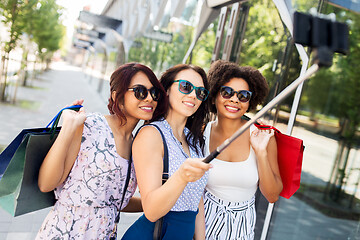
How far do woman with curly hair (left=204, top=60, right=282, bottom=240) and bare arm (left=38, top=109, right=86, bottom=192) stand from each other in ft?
2.84

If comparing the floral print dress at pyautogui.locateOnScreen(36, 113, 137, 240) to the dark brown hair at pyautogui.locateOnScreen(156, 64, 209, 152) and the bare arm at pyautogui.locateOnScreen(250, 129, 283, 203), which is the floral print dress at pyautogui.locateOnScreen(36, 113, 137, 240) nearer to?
the dark brown hair at pyautogui.locateOnScreen(156, 64, 209, 152)

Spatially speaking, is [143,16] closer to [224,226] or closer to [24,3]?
[24,3]

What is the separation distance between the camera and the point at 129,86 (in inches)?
81.6

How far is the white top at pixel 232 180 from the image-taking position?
233 centimetres

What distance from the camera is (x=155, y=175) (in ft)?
5.75

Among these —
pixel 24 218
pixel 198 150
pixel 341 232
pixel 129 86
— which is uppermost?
pixel 129 86

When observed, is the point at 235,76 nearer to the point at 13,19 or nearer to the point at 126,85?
the point at 126,85

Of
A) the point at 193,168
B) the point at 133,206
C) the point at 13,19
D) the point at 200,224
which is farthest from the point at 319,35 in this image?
the point at 13,19

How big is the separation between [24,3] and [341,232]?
10675 mm

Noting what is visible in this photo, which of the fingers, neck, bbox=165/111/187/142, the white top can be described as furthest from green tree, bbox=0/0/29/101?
the fingers

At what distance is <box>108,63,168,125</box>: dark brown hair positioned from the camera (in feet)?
6.81

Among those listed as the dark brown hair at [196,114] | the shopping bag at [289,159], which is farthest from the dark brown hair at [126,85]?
the shopping bag at [289,159]

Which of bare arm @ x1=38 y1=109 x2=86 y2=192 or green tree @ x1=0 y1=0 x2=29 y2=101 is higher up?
green tree @ x1=0 y1=0 x2=29 y2=101

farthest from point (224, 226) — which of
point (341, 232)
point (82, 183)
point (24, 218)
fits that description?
point (24, 218)
